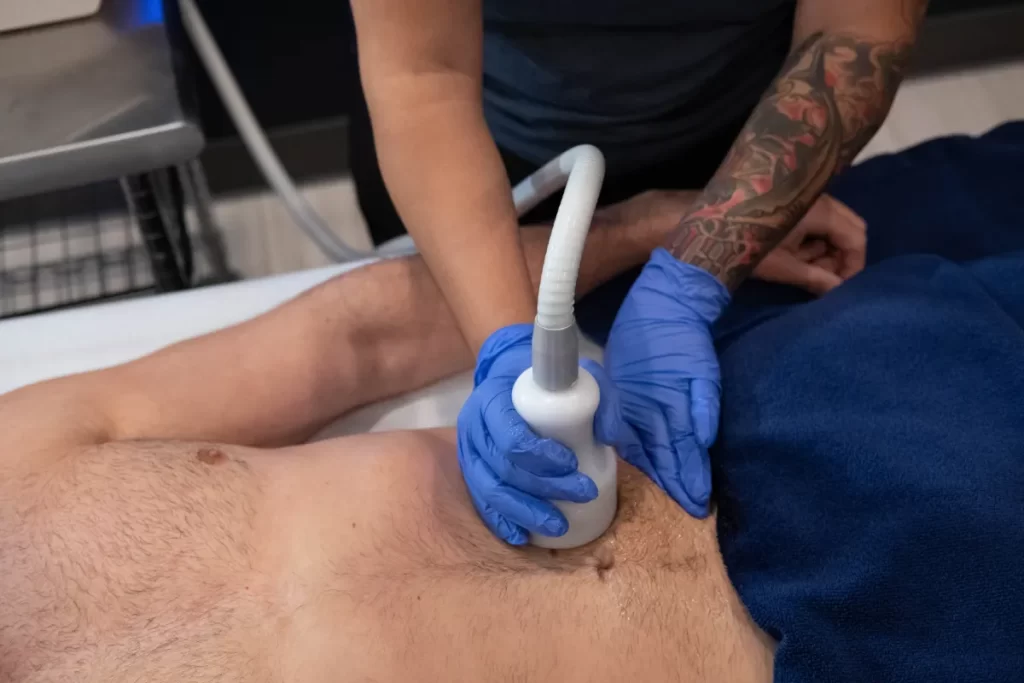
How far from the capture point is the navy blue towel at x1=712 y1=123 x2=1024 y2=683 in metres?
0.68

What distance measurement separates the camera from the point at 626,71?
994mm

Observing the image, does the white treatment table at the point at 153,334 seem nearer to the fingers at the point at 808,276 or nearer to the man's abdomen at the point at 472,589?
the man's abdomen at the point at 472,589

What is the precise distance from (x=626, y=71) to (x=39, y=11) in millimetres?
793

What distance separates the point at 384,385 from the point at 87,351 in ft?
1.30

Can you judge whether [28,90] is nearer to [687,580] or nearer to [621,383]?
[621,383]

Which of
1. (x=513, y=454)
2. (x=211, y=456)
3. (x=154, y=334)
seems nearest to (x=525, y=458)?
(x=513, y=454)

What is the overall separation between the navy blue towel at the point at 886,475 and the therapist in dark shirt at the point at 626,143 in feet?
0.18

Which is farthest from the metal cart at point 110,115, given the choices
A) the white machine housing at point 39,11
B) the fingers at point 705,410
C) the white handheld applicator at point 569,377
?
the fingers at point 705,410

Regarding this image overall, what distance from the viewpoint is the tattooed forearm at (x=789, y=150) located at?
0.91 meters

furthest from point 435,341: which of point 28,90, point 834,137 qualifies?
point 28,90

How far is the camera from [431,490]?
2.54 ft

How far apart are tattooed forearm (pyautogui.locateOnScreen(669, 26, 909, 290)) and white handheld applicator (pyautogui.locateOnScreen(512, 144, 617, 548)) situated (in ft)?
0.74

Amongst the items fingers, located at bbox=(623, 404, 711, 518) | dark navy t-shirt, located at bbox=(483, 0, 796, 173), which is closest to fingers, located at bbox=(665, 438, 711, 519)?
fingers, located at bbox=(623, 404, 711, 518)

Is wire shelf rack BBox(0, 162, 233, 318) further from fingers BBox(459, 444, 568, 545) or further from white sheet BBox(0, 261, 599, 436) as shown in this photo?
fingers BBox(459, 444, 568, 545)
